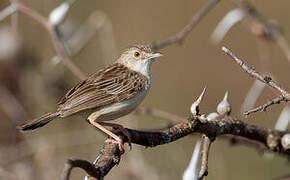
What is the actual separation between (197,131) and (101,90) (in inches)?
52.8

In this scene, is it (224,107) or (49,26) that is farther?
(49,26)

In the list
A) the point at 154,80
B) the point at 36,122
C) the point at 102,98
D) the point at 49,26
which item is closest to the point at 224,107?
the point at 102,98

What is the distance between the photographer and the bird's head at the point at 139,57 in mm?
5199

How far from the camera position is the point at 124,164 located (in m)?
5.40

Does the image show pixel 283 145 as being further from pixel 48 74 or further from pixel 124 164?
pixel 48 74

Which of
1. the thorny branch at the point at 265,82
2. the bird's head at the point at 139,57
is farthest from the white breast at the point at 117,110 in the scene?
the thorny branch at the point at 265,82

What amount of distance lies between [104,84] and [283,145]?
158 cm

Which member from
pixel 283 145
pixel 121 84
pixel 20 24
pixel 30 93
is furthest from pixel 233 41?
pixel 283 145

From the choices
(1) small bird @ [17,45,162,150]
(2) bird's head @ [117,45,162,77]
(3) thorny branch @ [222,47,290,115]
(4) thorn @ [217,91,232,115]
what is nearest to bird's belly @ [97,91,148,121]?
(1) small bird @ [17,45,162,150]

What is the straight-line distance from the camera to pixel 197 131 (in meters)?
3.27

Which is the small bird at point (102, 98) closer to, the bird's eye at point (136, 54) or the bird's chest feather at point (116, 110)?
the bird's chest feather at point (116, 110)

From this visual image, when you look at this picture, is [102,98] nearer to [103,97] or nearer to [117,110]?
[103,97]

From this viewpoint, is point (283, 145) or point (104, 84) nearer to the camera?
point (283, 145)

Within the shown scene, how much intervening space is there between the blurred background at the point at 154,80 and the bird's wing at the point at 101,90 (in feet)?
1.62
